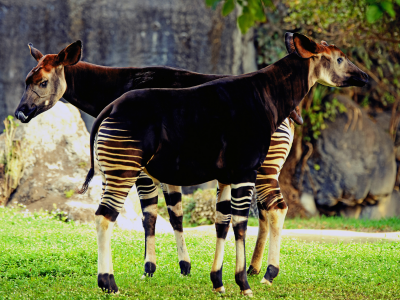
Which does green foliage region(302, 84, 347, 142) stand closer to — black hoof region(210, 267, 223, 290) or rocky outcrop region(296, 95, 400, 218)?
rocky outcrop region(296, 95, 400, 218)

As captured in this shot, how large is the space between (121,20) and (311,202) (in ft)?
23.3

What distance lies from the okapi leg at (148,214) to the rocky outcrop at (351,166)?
915cm

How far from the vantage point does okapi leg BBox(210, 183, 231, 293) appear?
13.8 ft

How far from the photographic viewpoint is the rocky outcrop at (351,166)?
42.9ft

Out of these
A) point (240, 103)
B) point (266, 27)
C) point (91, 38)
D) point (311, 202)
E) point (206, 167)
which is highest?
point (266, 27)

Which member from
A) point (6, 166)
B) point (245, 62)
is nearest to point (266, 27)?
point (245, 62)

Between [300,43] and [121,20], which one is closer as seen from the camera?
[300,43]

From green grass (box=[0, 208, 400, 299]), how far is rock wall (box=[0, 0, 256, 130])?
5.88 m

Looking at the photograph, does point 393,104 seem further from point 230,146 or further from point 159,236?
point 230,146

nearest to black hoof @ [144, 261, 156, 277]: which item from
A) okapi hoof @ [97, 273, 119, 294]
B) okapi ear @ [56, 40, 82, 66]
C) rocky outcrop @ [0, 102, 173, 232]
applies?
okapi hoof @ [97, 273, 119, 294]

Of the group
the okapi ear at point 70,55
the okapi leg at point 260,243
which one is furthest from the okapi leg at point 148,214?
the okapi ear at point 70,55

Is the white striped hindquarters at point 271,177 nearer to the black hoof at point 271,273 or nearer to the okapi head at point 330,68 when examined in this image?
the black hoof at point 271,273

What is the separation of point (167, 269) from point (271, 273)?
121 centimetres

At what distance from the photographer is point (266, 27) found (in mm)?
13461
